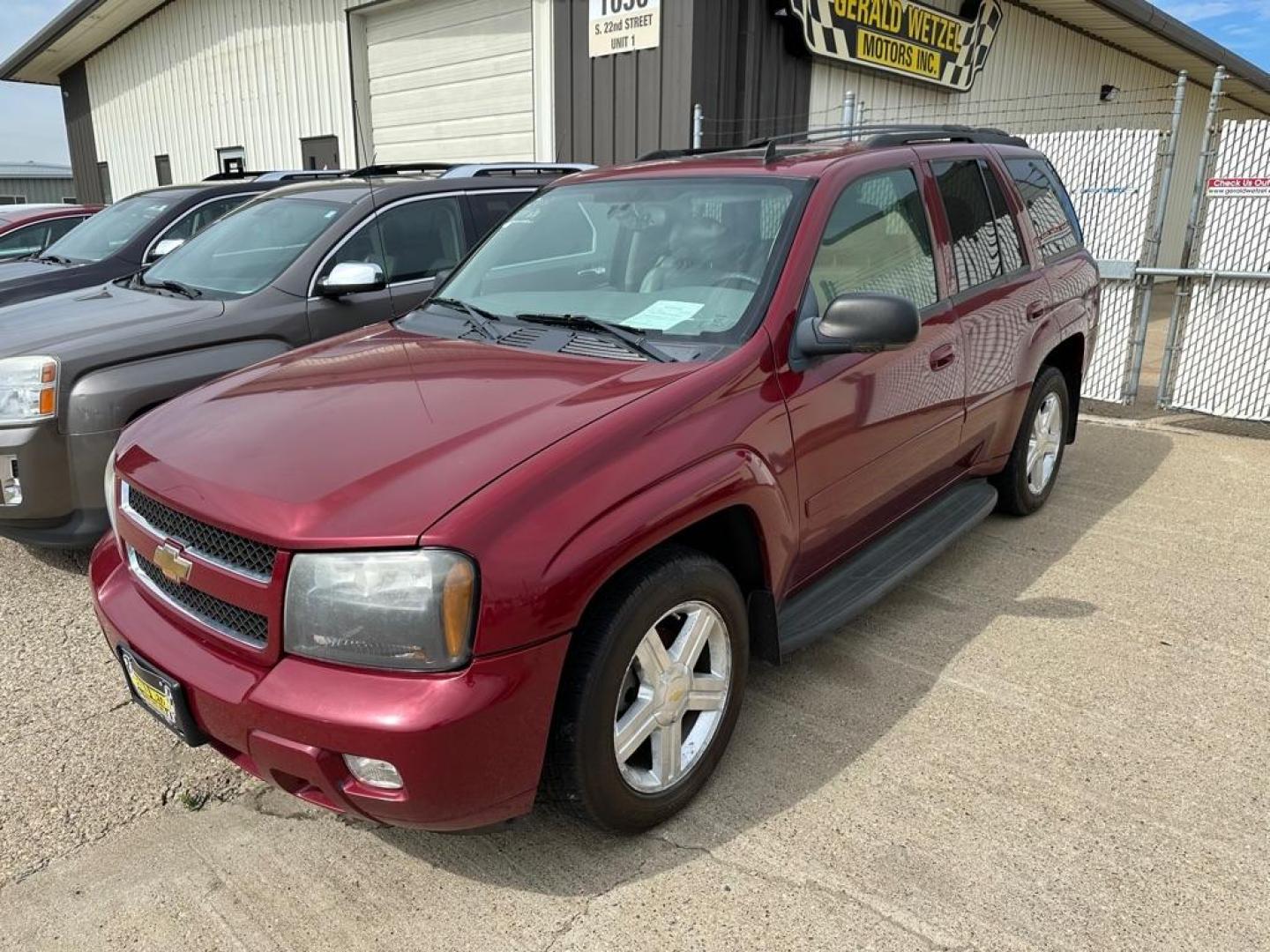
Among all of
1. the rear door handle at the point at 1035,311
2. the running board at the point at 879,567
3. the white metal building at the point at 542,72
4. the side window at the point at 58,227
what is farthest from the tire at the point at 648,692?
the side window at the point at 58,227

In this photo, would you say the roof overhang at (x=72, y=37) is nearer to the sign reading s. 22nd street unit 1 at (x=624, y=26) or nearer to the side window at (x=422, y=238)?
the sign reading s. 22nd street unit 1 at (x=624, y=26)

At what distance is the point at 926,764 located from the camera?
2.92m

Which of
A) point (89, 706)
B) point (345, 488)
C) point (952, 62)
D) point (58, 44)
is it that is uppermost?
point (58, 44)

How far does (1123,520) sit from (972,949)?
3500mm

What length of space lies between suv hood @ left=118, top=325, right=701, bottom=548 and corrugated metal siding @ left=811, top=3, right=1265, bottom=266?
27.2 ft

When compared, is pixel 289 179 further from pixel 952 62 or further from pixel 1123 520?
pixel 952 62

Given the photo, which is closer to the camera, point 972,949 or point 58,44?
point 972,949

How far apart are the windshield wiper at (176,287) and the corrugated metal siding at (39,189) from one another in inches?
1526

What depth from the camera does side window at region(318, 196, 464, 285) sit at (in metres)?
5.27

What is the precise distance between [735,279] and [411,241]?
3096 mm

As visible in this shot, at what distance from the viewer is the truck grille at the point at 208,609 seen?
87.8 inches

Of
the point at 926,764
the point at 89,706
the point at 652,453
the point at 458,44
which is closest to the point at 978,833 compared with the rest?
the point at 926,764

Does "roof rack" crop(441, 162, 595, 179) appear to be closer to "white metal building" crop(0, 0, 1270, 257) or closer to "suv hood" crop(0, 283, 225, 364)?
"suv hood" crop(0, 283, 225, 364)

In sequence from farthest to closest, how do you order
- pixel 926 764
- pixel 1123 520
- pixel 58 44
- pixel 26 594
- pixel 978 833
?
pixel 58 44
pixel 1123 520
pixel 26 594
pixel 926 764
pixel 978 833
